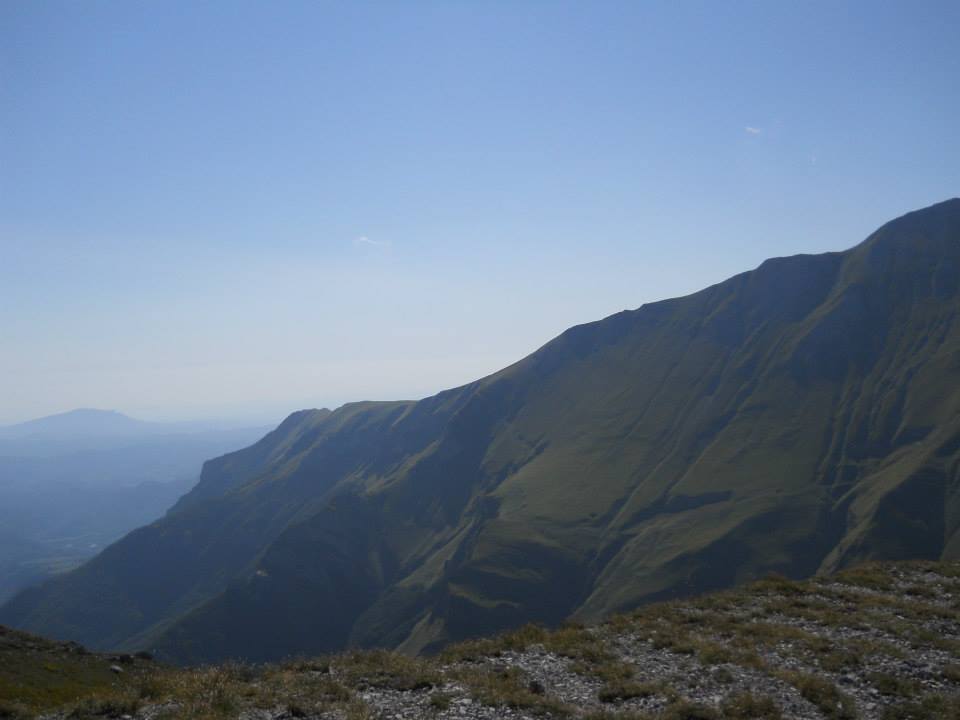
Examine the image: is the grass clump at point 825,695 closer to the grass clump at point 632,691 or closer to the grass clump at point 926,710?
the grass clump at point 926,710

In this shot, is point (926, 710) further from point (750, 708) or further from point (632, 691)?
point (632, 691)

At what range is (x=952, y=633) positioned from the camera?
21109mm

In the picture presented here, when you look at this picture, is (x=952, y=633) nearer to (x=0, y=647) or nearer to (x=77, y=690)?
(x=77, y=690)

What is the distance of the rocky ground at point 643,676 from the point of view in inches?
631

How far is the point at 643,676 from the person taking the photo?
60.5 ft

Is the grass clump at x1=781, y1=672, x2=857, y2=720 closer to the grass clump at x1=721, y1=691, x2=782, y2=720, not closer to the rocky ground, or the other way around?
the rocky ground

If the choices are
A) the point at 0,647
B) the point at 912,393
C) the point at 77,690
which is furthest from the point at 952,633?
the point at 912,393

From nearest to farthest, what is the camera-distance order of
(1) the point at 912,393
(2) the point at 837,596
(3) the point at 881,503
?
(2) the point at 837,596, (3) the point at 881,503, (1) the point at 912,393

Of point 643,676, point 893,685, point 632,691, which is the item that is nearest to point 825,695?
point 893,685

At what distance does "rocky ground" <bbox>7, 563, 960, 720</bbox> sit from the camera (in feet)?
52.6

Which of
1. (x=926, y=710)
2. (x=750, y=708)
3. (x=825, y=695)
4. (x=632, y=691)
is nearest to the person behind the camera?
(x=926, y=710)

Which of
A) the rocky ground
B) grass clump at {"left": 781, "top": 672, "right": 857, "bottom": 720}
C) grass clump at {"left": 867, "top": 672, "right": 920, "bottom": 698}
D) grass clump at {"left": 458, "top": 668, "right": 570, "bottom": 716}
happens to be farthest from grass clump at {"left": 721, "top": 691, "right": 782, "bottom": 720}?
grass clump at {"left": 458, "top": 668, "right": 570, "bottom": 716}

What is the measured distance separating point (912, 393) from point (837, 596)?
19247cm

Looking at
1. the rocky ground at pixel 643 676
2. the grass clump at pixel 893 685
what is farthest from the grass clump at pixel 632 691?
the grass clump at pixel 893 685
